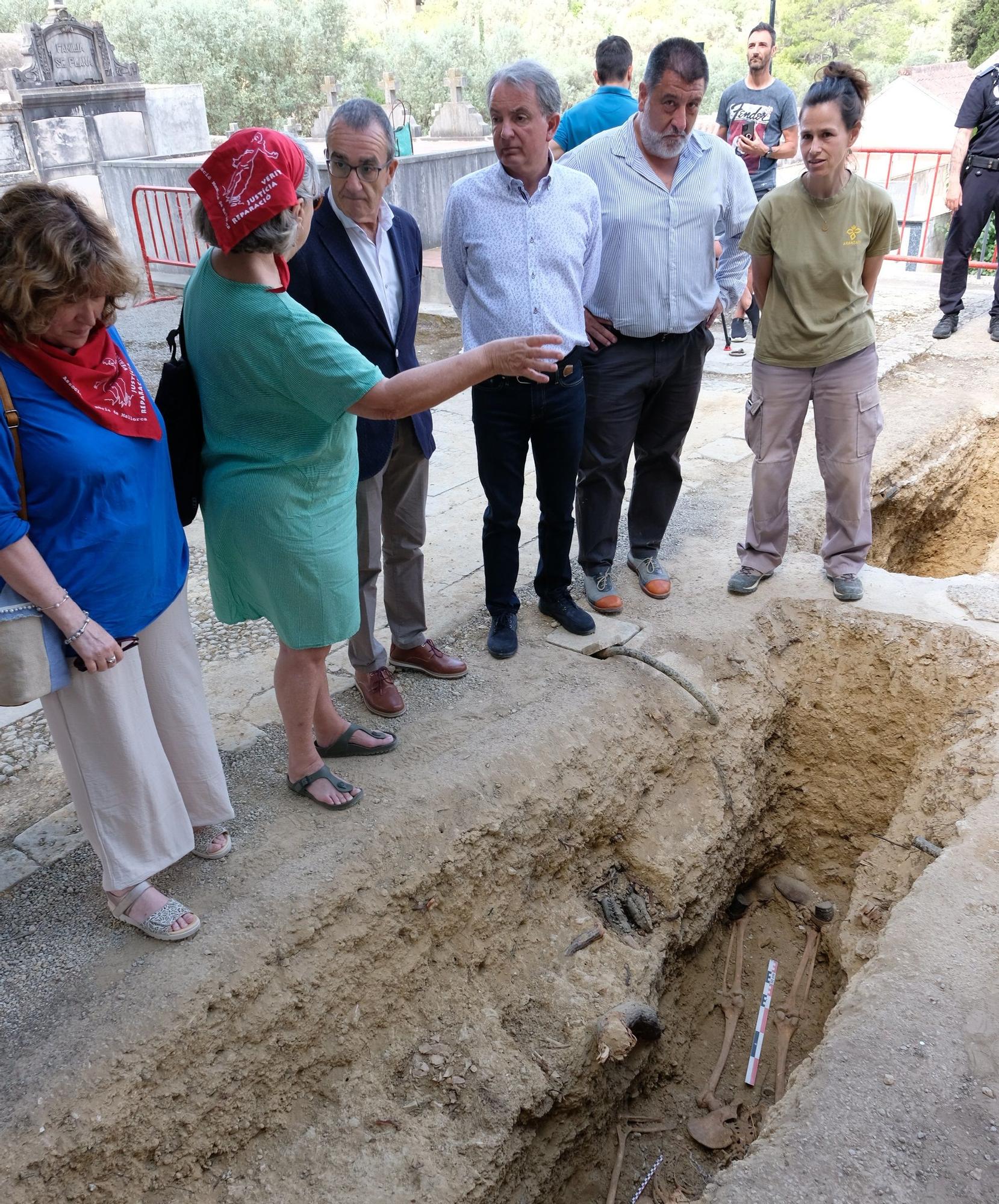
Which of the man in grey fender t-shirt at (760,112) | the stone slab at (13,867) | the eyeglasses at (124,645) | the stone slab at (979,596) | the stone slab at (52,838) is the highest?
the man in grey fender t-shirt at (760,112)

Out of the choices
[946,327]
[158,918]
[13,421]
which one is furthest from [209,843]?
[946,327]

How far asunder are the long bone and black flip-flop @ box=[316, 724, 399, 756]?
1.93 m

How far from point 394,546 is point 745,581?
6.04 ft

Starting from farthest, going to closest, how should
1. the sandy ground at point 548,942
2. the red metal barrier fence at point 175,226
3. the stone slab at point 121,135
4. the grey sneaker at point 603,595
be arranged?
the stone slab at point 121,135
the red metal barrier fence at point 175,226
the grey sneaker at point 603,595
the sandy ground at point 548,942

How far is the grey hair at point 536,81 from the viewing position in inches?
129

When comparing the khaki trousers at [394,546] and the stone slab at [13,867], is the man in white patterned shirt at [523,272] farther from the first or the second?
the stone slab at [13,867]

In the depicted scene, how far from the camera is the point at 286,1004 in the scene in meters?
2.71

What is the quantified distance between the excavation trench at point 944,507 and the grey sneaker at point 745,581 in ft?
4.49

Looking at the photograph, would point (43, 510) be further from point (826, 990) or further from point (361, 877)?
point (826, 990)

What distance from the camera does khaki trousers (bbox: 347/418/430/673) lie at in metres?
3.45

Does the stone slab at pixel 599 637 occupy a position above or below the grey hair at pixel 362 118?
below

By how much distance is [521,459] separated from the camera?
3789 mm

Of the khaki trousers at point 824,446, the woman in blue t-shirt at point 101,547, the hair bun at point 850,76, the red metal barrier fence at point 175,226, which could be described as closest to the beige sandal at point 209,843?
the woman in blue t-shirt at point 101,547

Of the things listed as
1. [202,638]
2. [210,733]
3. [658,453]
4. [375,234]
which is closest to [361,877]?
[210,733]
